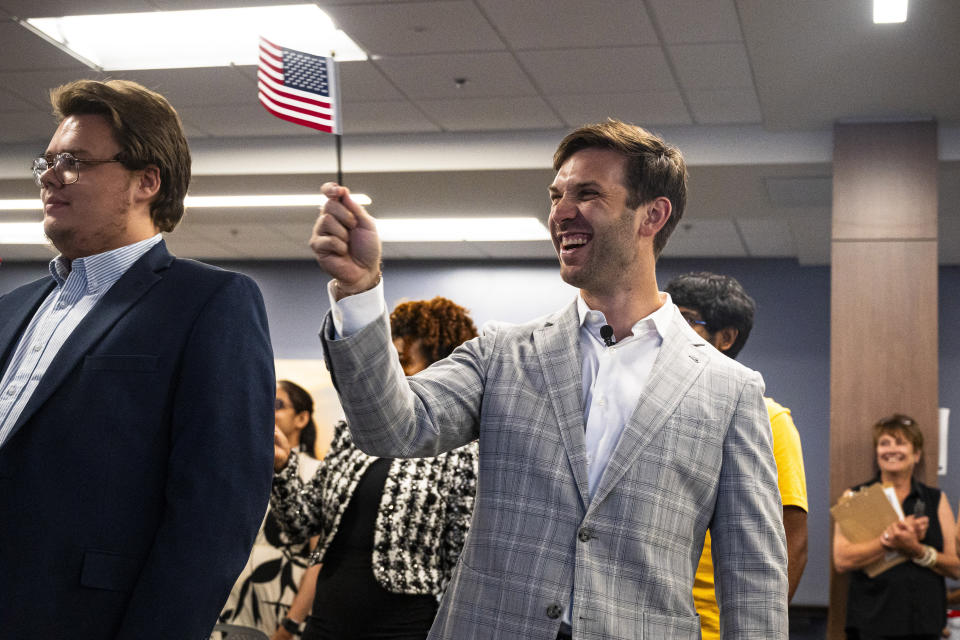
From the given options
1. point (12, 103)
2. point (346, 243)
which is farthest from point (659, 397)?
point (12, 103)

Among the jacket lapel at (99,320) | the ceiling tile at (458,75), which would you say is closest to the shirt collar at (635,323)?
the jacket lapel at (99,320)

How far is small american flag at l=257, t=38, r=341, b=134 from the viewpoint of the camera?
5.19 ft

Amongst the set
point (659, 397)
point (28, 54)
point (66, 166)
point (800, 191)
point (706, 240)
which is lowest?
point (659, 397)

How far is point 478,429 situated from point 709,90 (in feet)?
14.7

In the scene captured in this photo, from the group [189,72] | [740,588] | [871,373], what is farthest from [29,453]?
[871,373]

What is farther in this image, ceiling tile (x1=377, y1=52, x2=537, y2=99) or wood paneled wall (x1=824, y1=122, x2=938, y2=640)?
wood paneled wall (x1=824, y1=122, x2=938, y2=640)

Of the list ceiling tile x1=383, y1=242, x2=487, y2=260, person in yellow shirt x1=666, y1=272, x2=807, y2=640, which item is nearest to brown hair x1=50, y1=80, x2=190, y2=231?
person in yellow shirt x1=666, y1=272, x2=807, y2=640

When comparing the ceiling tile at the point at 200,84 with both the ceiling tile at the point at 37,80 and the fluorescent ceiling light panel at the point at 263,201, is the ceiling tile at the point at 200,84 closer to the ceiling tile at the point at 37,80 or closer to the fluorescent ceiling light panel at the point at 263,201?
the ceiling tile at the point at 37,80

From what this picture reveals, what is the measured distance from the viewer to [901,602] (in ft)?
15.4

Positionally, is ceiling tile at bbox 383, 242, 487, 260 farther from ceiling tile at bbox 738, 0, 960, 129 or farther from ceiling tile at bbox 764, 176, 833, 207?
ceiling tile at bbox 738, 0, 960, 129

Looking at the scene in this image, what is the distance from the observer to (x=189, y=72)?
5742 mm

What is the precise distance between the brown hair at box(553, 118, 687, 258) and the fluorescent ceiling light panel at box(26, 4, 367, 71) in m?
3.35

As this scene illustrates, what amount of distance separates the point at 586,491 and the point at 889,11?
3.68 meters

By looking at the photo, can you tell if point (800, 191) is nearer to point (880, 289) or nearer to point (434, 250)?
point (880, 289)
